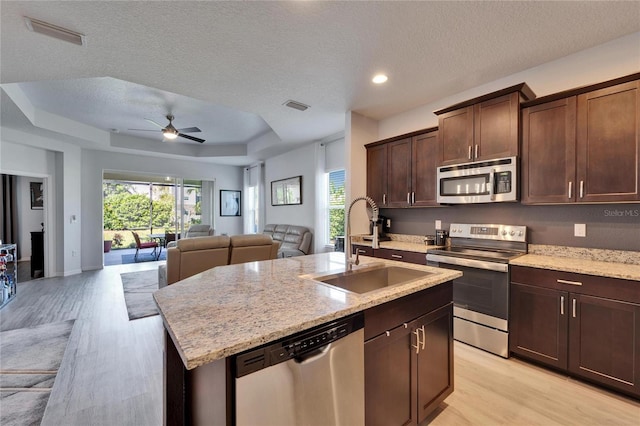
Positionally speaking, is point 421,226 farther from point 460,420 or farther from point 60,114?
point 60,114

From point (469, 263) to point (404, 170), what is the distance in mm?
1518

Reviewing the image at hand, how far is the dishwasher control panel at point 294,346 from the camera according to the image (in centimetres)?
88

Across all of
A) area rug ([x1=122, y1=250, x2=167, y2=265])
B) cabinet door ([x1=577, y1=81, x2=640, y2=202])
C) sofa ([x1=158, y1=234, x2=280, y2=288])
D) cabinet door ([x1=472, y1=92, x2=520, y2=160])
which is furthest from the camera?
area rug ([x1=122, y1=250, x2=167, y2=265])

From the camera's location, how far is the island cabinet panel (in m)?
2.62

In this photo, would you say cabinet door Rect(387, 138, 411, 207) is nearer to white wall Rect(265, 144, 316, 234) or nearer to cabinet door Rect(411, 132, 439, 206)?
cabinet door Rect(411, 132, 439, 206)

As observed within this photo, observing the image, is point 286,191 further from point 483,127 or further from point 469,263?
point 469,263

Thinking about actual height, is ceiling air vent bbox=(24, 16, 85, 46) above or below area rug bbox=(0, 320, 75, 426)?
above

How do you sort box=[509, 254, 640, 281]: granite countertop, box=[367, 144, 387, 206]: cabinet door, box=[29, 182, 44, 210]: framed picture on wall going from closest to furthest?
box=[509, 254, 640, 281]: granite countertop → box=[367, 144, 387, 206]: cabinet door → box=[29, 182, 44, 210]: framed picture on wall

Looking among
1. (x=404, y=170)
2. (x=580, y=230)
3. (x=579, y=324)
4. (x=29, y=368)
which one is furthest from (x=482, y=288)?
(x=29, y=368)

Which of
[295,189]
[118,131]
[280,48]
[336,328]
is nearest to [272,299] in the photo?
[336,328]

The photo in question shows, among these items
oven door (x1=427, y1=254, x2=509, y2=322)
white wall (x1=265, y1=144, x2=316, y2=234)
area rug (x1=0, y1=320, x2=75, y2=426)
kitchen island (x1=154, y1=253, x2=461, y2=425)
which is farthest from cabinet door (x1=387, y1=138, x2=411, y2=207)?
area rug (x1=0, y1=320, x2=75, y2=426)

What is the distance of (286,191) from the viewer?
6523 millimetres

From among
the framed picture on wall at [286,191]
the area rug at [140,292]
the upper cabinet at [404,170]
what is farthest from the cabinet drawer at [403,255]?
the framed picture on wall at [286,191]

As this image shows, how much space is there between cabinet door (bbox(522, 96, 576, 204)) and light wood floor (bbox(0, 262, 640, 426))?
151 cm
